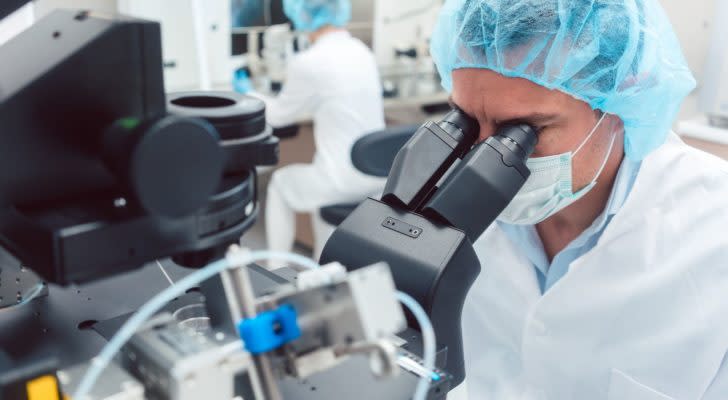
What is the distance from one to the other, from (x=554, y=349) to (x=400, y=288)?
594 millimetres

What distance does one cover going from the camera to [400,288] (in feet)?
2.37

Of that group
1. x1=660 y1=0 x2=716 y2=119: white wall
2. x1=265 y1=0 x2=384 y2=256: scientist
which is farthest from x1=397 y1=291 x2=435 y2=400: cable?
x1=660 y1=0 x2=716 y2=119: white wall

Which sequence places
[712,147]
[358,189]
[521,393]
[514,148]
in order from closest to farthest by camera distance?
[514,148] < [521,393] < [712,147] < [358,189]

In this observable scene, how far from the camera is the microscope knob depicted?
1.52ft

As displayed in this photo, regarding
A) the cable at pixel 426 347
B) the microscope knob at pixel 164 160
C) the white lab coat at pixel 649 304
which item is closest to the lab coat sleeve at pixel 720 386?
the white lab coat at pixel 649 304

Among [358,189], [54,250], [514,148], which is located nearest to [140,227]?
[54,250]

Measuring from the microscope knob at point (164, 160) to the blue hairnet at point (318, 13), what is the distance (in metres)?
2.44

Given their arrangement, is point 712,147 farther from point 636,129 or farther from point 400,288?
point 400,288

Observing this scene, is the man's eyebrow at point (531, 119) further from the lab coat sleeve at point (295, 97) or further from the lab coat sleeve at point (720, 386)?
the lab coat sleeve at point (295, 97)

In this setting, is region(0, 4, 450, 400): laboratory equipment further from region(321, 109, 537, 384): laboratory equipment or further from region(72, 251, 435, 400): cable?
region(321, 109, 537, 384): laboratory equipment

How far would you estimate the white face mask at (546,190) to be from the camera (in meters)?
1.08

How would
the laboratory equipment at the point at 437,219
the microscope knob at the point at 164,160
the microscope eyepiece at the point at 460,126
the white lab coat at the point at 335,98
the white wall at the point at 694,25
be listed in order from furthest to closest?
the white wall at the point at 694,25, the white lab coat at the point at 335,98, the microscope eyepiece at the point at 460,126, the laboratory equipment at the point at 437,219, the microscope knob at the point at 164,160

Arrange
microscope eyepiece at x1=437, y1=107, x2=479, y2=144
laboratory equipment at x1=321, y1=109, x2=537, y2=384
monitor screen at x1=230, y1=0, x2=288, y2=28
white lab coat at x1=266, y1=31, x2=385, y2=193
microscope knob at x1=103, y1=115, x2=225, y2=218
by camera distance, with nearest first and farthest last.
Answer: microscope knob at x1=103, y1=115, x2=225, y2=218, laboratory equipment at x1=321, y1=109, x2=537, y2=384, microscope eyepiece at x1=437, y1=107, x2=479, y2=144, white lab coat at x1=266, y1=31, x2=385, y2=193, monitor screen at x1=230, y1=0, x2=288, y2=28

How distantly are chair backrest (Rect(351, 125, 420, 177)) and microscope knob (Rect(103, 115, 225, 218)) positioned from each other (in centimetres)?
166
